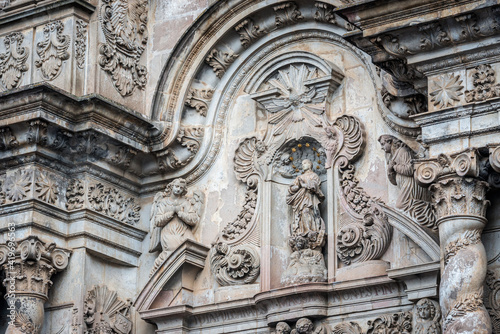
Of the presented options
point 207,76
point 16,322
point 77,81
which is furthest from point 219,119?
point 16,322

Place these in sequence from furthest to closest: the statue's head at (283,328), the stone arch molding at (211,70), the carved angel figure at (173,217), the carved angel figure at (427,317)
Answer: the stone arch molding at (211,70)
the carved angel figure at (173,217)
the statue's head at (283,328)
the carved angel figure at (427,317)

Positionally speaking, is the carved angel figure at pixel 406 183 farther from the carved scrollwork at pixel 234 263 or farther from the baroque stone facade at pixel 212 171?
the carved scrollwork at pixel 234 263

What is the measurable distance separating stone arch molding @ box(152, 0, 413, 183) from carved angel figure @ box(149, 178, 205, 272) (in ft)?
0.85

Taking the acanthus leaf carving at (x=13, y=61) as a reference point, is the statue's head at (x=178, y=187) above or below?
below

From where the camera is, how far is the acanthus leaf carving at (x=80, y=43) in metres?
16.5

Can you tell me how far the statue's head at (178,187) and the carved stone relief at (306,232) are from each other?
141 centimetres

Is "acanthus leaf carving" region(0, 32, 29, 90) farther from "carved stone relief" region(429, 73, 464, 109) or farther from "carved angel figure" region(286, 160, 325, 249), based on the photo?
"carved stone relief" region(429, 73, 464, 109)

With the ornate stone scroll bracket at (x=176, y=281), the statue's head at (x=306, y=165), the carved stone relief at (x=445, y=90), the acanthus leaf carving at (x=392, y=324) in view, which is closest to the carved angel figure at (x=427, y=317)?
the acanthus leaf carving at (x=392, y=324)

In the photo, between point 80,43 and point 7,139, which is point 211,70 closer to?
point 80,43

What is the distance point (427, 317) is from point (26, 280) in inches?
172

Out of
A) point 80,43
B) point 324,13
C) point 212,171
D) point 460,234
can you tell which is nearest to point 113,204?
point 212,171

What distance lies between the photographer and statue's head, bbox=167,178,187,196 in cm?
1653

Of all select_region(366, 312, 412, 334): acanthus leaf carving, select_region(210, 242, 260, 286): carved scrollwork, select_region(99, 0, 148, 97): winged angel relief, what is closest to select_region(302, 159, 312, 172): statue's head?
select_region(210, 242, 260, 286): carved scrollwork

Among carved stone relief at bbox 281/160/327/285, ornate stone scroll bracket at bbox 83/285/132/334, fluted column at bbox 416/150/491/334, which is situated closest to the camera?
fluted column at bbox 416/150/491/334
